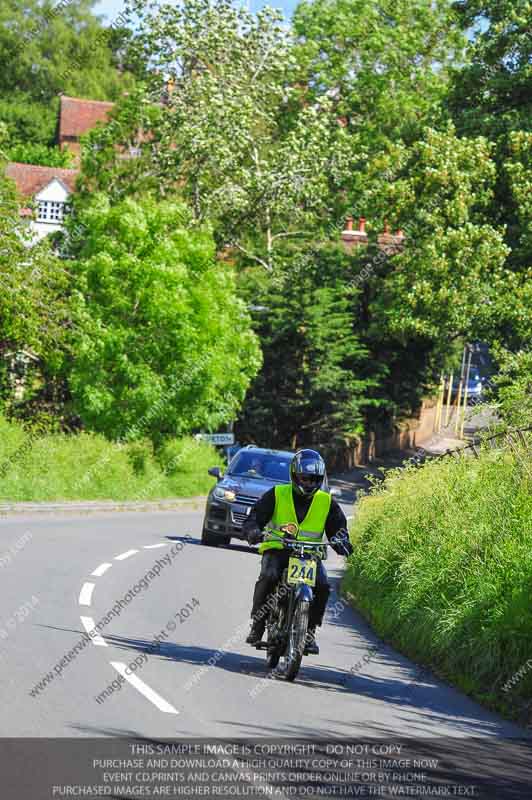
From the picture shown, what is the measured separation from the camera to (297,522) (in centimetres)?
1120

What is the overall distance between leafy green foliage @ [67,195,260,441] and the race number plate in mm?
26920

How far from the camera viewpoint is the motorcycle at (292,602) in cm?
1082

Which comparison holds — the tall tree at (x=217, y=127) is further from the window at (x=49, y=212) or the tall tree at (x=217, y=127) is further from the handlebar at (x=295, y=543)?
the handlebar at (x=295, y=543)

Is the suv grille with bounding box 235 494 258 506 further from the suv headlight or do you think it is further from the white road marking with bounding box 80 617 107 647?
the white road marking with bounding box 80 617 107 647

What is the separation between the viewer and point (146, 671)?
1081cm

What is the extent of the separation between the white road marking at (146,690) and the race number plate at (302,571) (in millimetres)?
1502

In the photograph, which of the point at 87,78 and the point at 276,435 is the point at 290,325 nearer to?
the point at 276,435

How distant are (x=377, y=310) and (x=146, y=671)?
117 feet

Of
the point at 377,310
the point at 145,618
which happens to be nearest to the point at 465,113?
the point at 377,310

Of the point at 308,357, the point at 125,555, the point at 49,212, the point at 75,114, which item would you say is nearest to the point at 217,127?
the point at 308,357

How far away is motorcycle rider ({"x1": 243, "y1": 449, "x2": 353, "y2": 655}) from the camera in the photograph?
1113 centimetres

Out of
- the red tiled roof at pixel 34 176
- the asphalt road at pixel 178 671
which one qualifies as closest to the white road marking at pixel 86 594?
the asphalt road at pixel 178 671

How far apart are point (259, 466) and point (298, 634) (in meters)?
14.5

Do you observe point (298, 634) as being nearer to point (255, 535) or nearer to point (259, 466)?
point (255, 535)
